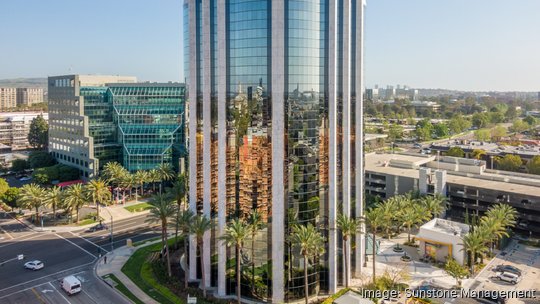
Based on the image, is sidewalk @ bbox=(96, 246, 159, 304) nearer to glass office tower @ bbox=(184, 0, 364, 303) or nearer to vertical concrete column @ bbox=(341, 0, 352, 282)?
glass office tower @ bbox=(184, 0, 364, 303)

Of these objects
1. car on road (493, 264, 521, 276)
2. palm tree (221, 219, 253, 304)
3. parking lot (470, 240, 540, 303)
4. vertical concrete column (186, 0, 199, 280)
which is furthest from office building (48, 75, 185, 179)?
car on road (493, 264, 521, 276)

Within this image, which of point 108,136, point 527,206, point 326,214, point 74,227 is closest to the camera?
point 326,214

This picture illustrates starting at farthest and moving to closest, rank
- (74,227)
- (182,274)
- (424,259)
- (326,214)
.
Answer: (74,227) → (424,259) → (182,274) → (326,214)

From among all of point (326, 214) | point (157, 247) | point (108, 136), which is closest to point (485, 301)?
point (326, 214)

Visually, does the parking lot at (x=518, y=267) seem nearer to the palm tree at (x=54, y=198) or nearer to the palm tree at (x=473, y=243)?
the palm tree at (x=473, y=243)

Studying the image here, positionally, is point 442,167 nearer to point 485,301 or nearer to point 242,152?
point 485,301

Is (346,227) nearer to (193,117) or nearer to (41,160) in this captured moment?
(193,117)

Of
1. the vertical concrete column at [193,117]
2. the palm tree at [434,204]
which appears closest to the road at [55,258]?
the vertical concrete column at [193,117]
